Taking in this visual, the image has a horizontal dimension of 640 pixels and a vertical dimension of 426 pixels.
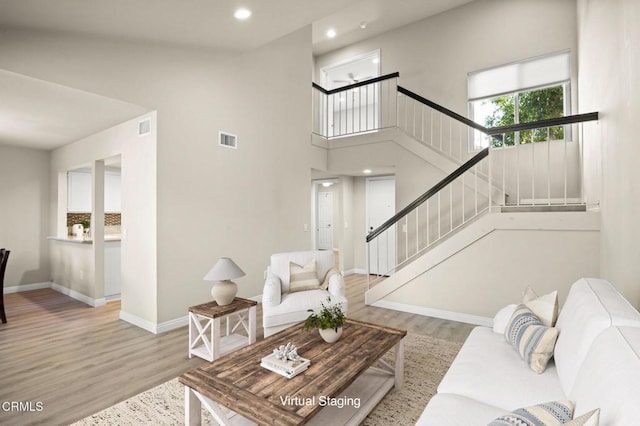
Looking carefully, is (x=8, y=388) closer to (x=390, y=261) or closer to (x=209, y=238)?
(x=209, y=238)

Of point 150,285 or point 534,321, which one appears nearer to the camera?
point 534,321

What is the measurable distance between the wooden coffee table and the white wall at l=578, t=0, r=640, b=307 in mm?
1673

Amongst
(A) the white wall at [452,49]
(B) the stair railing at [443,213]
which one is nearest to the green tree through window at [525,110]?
(A) the white wall at [452,49]

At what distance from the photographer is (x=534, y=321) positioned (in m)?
2.11

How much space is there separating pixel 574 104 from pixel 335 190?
14.8 feet

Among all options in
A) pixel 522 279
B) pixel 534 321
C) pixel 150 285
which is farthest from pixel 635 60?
pixel 150 285

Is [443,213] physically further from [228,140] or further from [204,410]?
[204,410]

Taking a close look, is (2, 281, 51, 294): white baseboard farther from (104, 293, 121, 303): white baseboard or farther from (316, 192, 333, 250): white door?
(316, 192, 333, 250): white door

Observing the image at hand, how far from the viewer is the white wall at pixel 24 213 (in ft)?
19.1

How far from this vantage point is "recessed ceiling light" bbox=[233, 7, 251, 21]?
3.32 meters

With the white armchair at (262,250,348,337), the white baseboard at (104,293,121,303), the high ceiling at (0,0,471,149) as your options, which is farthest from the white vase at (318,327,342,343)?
the white baseboard at (104,293,121,303)

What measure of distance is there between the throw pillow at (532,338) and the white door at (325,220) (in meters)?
5.62

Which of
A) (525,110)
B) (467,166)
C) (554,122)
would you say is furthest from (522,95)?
(467,166)

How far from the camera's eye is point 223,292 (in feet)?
10.8
